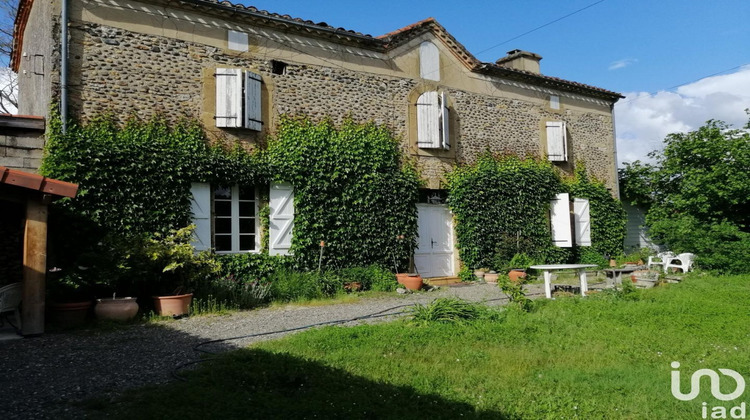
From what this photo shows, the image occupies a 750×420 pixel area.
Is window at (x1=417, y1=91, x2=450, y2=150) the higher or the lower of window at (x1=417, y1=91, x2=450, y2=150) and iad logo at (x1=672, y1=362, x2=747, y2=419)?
the higher

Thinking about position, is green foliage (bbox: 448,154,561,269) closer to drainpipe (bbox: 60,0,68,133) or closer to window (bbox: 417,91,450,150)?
window (bbox: 417,91,450,150)

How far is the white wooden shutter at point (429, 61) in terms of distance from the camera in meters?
12.7

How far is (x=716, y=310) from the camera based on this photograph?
729 centimetres

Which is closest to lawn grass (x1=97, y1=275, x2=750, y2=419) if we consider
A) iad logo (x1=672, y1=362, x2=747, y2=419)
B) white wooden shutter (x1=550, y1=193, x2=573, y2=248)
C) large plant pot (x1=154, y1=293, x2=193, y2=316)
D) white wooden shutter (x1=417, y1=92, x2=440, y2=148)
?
iad logo (x1=672, y1=362, x2=747, y2=419)

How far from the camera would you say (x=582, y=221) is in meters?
14.7

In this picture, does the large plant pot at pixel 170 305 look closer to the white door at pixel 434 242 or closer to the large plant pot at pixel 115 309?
the large plant pot at pixel 115 309

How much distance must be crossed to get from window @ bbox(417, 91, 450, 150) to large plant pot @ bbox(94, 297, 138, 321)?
7.50m

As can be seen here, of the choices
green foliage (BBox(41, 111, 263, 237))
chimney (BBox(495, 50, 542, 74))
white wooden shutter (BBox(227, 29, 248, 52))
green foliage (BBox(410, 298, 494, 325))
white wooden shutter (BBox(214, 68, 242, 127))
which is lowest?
green foliage (BBox(410, 298, 494, 325))

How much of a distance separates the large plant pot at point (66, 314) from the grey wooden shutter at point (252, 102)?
14.9ft

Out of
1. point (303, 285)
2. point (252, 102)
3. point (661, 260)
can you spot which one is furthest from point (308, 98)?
point (661, 260)

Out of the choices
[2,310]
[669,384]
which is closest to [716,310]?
[669,384]

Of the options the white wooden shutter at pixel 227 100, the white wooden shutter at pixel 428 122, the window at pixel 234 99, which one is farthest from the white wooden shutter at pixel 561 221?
the white wooden shutter at pixel 227 100

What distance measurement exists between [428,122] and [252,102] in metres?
4.44

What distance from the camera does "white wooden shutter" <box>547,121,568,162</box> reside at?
14.7 meters
